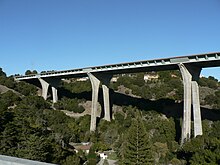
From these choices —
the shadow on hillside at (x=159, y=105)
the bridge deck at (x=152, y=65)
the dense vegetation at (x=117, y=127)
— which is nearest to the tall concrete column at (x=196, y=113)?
the dense vegetation at (x=117, y=127)

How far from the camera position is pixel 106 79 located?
151 ft

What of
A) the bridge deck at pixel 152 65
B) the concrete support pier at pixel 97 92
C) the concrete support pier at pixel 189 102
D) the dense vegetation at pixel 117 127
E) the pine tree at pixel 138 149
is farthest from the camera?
the concrete support pier at pixel 97 92

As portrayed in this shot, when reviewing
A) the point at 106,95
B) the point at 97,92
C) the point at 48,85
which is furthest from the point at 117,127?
the point at 48,85

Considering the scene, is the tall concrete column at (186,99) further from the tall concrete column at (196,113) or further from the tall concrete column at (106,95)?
the tall concrete column at (106,95)

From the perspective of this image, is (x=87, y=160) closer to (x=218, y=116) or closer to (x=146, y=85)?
(x=218, y=116)

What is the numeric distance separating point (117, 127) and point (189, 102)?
12.2 meters

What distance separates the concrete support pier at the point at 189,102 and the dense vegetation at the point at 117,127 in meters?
1.77

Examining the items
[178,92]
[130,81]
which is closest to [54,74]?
[130,81]

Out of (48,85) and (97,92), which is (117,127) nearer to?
(97,92)

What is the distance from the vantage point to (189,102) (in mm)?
33156

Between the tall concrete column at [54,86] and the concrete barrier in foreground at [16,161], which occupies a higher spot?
the tall concrete column at [54,86]

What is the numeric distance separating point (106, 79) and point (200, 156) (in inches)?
1048

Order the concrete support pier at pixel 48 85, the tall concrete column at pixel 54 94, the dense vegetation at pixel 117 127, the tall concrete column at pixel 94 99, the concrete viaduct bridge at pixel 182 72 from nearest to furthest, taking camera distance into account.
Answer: the dense vegetation at pixel 117 127 < the concrete viaduct bridge at pixel 182 72 < the tall concrete column at pixel 94 99 < the tall concrete column at pixel 54 94 < the concrete support pier at pixel 48 85

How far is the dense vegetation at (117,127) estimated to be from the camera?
1916 centimetres
